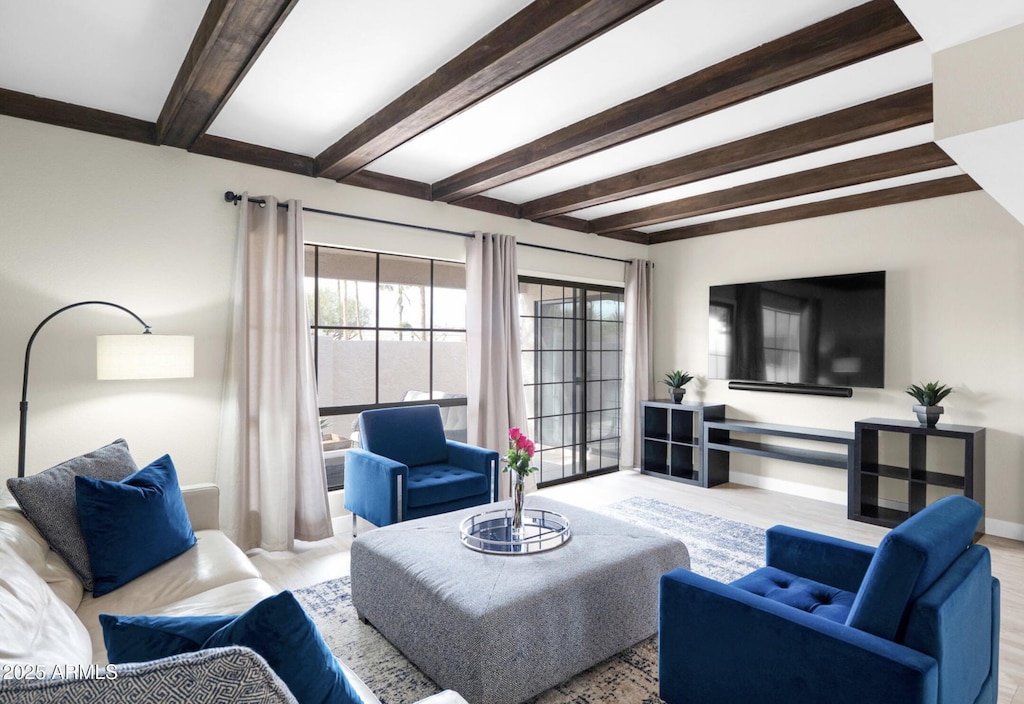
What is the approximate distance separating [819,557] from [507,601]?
50.5 inches

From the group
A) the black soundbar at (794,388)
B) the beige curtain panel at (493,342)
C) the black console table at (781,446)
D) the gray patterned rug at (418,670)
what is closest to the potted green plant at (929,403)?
the black console table at (781,446)

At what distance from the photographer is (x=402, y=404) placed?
4602 millimetres

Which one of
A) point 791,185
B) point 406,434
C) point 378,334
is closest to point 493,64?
point 378,334

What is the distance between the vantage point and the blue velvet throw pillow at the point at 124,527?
205cm

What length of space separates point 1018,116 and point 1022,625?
2.74 metres

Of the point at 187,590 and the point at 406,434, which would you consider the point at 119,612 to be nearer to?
the point at 187,590

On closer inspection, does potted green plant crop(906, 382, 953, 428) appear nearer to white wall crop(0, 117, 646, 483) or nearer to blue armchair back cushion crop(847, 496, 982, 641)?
blue armchair back cushion crop(847, 496, 982, 641)

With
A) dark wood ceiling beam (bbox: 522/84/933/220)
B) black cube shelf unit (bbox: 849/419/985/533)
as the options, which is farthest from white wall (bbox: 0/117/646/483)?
black cube shelf unit (bbox: 849/419/985/533)

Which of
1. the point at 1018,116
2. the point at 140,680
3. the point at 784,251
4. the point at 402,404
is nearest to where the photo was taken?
the point at 140,680

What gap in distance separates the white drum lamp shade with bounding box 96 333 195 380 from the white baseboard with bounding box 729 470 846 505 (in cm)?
498

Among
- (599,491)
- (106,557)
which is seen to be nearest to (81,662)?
(106,557)

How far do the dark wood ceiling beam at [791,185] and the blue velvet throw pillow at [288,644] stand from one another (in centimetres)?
428

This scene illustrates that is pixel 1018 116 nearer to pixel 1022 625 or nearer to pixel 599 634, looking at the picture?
pixel 599 634

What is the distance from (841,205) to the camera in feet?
15.7
